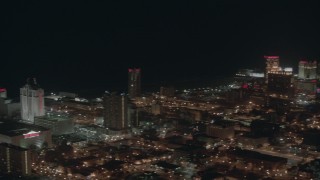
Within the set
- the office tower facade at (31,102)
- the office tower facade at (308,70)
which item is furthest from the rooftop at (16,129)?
the office tower facade at (308,70)

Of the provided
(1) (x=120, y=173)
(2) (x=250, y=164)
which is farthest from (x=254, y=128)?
(1) (x=120, y=173)

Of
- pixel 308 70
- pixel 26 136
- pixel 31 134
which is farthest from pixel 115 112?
pixel 308 70

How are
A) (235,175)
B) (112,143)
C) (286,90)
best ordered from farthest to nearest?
(286,90)
(112,143)
(235,175)

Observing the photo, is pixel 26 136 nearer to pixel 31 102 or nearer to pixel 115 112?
pixel 115 112

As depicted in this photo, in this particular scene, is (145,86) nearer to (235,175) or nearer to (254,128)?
(254,128)

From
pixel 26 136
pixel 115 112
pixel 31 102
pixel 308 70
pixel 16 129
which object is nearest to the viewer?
pixel 26 136
